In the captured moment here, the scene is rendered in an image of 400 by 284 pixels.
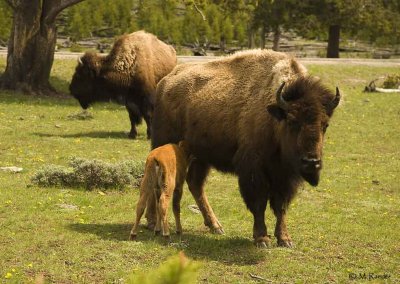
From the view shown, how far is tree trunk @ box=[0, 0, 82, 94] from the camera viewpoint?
26547mm

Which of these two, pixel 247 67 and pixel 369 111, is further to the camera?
pixel 369 111

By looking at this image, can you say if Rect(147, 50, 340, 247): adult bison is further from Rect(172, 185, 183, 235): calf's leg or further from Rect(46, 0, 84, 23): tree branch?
Rect(46, 0, 84, 23): tree branch

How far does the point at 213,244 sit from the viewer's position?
943cm

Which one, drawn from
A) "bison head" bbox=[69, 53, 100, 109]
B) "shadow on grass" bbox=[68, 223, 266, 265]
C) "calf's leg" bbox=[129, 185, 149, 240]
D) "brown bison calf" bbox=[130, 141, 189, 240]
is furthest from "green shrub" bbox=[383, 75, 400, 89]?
"calf's leg" bbox=[129, 185, 149, 240]

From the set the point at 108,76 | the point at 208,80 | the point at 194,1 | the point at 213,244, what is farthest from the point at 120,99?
the point at 213,244

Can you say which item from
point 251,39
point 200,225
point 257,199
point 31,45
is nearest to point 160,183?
point 257,199

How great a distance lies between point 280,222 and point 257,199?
0.46m

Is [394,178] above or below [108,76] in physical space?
below

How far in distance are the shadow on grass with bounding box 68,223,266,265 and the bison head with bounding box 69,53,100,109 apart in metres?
10.8

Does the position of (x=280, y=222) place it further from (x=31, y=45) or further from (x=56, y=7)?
(x=31, y=45)

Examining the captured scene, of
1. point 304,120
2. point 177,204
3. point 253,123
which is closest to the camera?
point 304,120

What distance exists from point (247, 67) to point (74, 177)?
4.32 m

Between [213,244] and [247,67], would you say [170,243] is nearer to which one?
[213,244]

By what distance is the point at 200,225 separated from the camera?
35.3 ft
